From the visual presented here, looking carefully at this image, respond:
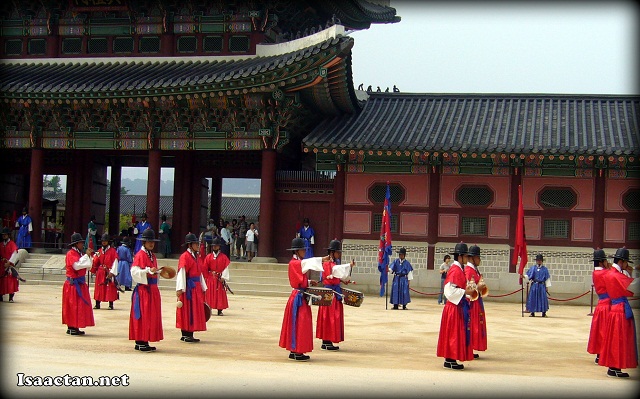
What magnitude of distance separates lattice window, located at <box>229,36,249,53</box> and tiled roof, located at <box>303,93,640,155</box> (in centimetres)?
362

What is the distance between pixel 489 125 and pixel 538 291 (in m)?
6.63

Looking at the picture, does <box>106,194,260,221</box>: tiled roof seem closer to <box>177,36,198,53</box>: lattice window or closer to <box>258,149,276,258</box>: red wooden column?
<box>177,36,198,53</box>: lattice window

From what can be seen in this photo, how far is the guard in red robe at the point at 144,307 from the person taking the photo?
41.6 ft

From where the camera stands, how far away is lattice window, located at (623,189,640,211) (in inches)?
968

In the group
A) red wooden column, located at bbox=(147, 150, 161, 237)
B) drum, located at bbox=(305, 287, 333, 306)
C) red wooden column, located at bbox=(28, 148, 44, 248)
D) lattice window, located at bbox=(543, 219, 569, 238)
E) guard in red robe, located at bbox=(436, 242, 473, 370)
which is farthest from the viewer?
red wooden column, located at bbox=(28, 148, 44, 248)

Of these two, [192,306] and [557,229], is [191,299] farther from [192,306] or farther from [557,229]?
[557,229]

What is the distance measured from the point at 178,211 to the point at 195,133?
3.11 meters

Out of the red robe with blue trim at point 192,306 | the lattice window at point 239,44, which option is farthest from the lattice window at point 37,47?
the red robe with blue trim at point 192,306

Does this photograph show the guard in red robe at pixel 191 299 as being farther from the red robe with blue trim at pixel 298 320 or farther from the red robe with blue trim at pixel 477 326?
the red robe with blue trim at pixel 477 326

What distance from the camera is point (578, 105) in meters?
27.3

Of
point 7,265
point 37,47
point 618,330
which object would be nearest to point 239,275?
point 7,265

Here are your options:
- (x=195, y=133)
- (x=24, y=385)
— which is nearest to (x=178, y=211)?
(x=195, y=133)

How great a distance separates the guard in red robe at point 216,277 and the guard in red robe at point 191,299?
4160 millimetres

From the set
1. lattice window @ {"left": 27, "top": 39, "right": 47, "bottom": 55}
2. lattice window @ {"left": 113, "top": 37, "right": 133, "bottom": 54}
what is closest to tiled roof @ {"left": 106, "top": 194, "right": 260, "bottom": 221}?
lattice window @ {"left": 27, "top": 39, "right": 47, "bottom": 55}
